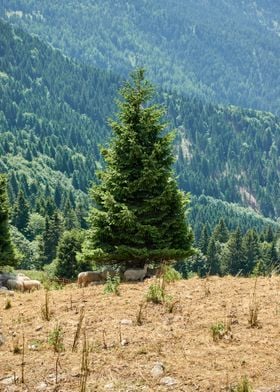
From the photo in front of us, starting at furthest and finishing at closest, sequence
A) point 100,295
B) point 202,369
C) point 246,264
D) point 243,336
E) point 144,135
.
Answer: point 246,264, point 144,135, point 100,295, point 243,336, point 202,369

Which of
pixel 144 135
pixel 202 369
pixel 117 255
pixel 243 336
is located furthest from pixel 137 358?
pixel 144 135

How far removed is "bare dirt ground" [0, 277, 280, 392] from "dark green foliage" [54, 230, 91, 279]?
226 ft

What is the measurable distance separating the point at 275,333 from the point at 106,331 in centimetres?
414

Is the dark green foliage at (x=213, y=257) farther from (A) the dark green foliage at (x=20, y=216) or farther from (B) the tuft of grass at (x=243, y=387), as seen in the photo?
(B) the tuft of grass at (x=243, y=387)

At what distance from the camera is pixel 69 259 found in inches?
3580

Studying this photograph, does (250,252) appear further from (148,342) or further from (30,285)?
(148,342)

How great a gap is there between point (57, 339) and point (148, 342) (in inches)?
84.6

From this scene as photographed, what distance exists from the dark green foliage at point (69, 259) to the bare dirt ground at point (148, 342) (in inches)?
2710

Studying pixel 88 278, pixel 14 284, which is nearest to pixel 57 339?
pixel 88 278

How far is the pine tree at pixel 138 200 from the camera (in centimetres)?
2647

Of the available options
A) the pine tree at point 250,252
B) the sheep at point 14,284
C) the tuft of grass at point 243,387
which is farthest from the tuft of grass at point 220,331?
the pine tree at point 250,252

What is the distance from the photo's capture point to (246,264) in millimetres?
151375

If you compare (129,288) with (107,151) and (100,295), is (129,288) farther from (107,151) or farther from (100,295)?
(107,151)

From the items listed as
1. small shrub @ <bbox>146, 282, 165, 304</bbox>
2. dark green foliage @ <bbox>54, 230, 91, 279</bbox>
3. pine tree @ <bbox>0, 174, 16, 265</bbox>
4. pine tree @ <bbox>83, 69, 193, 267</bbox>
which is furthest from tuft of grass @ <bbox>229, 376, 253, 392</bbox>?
dark green foliage @ <bbox>54, 230, 91, 279</bbox>
